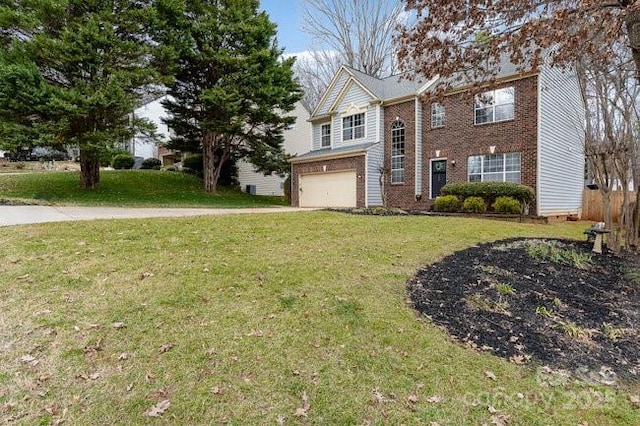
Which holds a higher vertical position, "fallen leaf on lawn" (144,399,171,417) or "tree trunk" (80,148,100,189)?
"tree trunk" (80,148,100,189)

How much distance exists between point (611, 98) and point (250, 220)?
8781mm

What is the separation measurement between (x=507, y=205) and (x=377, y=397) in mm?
11927

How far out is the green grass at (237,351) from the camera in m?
2.80

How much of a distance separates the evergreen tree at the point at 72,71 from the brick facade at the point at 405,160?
34.5 feet

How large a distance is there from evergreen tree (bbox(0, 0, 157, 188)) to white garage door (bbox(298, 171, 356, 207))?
7.82 meters

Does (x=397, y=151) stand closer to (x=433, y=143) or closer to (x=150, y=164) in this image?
(x=433, y=143)

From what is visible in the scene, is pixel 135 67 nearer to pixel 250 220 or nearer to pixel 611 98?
pixel 250 220

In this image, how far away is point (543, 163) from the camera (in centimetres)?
1378

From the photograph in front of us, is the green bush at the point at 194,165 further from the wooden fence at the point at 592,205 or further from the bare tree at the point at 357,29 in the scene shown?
the wooden fence at the point at 592,205

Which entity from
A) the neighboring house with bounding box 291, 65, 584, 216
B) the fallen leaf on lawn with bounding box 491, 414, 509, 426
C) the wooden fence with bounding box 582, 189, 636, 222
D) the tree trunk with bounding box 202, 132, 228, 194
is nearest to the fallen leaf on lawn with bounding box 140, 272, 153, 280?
the fallen leaf on lawn with bounding box 491, 414, 509, 426

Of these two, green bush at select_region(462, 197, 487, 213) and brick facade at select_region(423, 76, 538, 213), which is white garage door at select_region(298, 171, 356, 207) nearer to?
brick facade at select_region(423, 76, 538, 213)

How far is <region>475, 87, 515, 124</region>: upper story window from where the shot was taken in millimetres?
14258

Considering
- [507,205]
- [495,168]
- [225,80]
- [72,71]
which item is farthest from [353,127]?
[72,71]

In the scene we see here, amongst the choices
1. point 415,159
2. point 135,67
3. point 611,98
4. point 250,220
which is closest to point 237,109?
point 135,67
